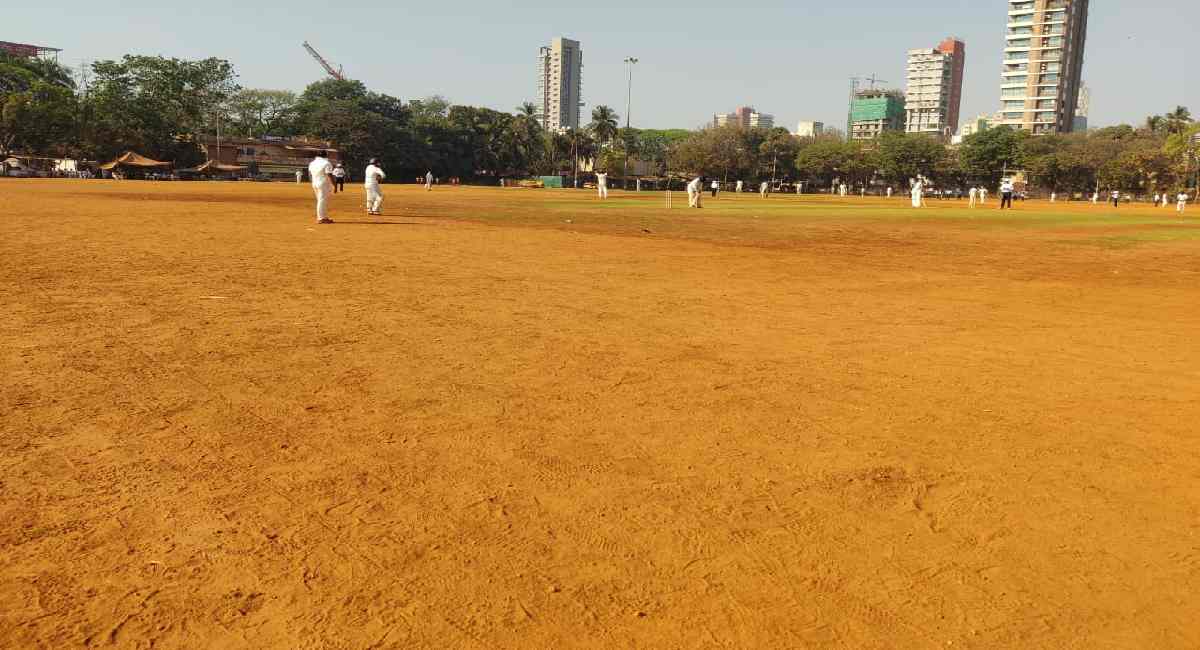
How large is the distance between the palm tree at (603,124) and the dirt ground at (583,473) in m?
104

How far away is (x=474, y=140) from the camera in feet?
351

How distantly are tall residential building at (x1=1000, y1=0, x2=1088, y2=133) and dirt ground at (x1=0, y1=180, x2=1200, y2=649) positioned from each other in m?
167

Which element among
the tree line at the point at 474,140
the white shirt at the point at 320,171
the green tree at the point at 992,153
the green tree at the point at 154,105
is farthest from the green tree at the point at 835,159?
the white shirt at the point at 320,171

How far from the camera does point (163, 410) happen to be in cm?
483

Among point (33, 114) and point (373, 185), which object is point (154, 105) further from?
point (373, 185)

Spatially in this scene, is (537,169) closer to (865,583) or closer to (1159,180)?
(1159,180)

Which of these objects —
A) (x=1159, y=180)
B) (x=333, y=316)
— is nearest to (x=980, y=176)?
(x=1159, y=180)

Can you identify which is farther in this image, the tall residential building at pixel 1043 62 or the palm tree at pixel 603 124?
the tall residential building at pixel 1043 62

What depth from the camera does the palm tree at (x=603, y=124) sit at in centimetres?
10944

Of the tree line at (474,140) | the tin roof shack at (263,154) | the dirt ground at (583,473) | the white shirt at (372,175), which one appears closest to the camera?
the dirt ground at (583,473)

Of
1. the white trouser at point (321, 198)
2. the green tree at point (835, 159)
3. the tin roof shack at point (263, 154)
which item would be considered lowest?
the white trouser at point (321, 198)

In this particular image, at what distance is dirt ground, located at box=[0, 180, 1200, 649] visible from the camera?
2.83 metres

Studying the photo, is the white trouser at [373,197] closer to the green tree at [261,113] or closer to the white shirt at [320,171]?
the white shirt at [320,171]

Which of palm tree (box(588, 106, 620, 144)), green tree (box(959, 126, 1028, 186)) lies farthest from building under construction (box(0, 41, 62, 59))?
green tree (box(959, 126, 1028, 186))
